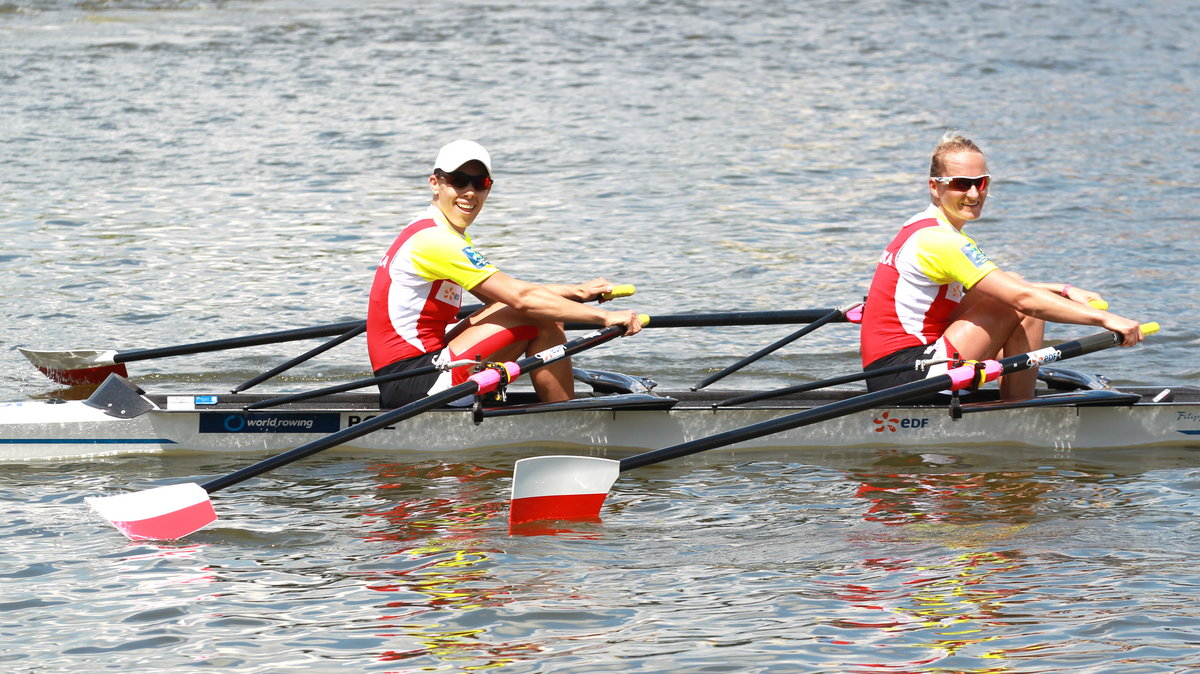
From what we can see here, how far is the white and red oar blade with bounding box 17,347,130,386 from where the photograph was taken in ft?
32.2

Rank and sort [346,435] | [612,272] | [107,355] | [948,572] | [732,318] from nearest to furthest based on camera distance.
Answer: [948,572]
[346,435]
[732,318]
[107,355]
[612,272]

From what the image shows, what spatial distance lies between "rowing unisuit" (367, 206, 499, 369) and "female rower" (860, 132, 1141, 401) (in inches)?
87.3

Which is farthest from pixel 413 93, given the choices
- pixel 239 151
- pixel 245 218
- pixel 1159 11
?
pixel 1159 11

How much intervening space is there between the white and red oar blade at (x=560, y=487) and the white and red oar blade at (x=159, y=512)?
152cm

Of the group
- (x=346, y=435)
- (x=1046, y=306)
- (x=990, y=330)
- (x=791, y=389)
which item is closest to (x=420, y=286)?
(x=346, y=435)

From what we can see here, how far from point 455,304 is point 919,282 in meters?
2.54

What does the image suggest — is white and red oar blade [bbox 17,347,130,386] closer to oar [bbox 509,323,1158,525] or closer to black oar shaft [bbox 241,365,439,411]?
black oar shaft [bbox 241,365,439,411]

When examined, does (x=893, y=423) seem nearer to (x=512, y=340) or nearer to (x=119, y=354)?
(x=512, y=340)

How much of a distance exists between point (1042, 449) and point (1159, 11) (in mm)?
25541

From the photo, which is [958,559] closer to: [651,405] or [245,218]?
[651,405]

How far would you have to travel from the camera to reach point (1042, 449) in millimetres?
8594

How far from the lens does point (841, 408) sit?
7.68 metres

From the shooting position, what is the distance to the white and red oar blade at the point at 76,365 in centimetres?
980

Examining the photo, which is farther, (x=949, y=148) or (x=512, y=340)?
(x=512, y=340)
